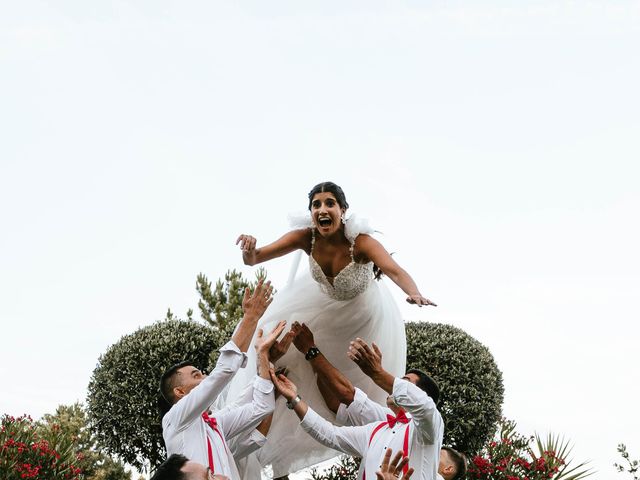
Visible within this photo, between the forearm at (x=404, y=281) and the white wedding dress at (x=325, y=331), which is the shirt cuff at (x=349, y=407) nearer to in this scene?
the white wedding dress at (x=325, y=331)

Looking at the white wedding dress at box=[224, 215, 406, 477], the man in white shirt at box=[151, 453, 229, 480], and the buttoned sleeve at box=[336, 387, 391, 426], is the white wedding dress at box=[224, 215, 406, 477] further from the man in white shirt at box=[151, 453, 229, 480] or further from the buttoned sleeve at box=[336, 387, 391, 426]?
A: the man in white shirt at box=[151, 453, 229, 480]

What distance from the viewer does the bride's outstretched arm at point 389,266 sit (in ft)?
18.0

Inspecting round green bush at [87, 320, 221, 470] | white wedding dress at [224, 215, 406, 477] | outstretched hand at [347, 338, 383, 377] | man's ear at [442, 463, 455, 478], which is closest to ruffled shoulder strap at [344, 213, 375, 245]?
white wedding dress at [224, 215, 406, 477]

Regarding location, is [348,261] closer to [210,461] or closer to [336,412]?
[336,412]

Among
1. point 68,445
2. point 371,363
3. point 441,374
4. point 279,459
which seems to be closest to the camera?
point 371,363

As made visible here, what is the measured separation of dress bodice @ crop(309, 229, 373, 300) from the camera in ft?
21.6

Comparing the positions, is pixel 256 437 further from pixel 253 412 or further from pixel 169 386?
pixel 169 386

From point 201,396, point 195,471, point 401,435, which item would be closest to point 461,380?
point 401,435

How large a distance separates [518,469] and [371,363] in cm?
511

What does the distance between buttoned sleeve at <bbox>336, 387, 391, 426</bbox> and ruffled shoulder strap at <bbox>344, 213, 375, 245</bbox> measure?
1196 millimetres

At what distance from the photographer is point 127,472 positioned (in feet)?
43.4

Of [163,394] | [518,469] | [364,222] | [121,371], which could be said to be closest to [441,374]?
[518,469]

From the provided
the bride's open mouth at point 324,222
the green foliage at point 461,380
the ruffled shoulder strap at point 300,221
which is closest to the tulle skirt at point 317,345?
the ruffled shoulder strap at point 300,221

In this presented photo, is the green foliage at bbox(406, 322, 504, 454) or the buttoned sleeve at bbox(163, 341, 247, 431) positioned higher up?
the green foliage at bbox(406, 322, 504, 454)
